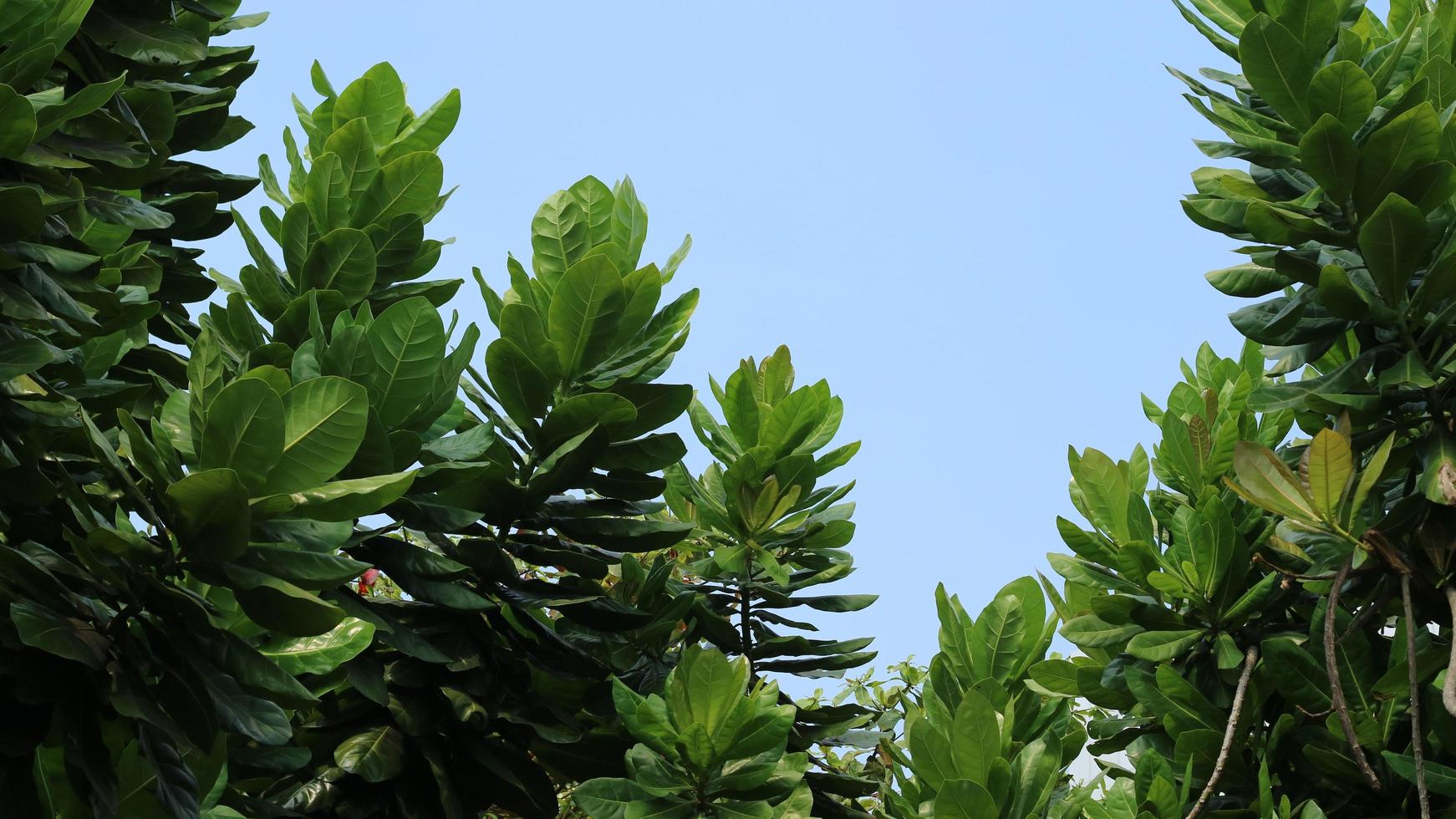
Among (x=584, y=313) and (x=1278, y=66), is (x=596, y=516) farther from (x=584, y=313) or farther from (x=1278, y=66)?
(x=1278, y=66)

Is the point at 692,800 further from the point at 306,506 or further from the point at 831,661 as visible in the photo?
the point at 306,506

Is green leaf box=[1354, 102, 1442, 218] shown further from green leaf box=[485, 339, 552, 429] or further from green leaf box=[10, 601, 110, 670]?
green leaf box=[10, 601, 110, 670]

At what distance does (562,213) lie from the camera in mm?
3127

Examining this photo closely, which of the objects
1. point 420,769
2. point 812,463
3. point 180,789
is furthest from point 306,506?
point 812,463

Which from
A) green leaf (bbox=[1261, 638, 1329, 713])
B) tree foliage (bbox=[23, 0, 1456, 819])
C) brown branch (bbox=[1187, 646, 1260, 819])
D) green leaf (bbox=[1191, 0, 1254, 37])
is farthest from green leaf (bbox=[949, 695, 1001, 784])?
green leaf (bbox=[1191, 0, 1254, 37])

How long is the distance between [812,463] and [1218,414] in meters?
0.96

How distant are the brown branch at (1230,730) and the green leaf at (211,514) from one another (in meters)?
1.70

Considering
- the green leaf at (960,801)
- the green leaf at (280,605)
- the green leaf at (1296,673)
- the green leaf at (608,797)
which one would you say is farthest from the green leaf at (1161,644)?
the green leaf at (280,605)

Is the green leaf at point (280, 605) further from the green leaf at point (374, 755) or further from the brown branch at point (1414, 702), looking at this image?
the brown branch at point (1414, 702)

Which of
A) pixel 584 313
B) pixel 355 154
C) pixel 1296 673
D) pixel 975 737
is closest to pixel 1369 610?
pixel 1296 673

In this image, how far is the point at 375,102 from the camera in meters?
3.29

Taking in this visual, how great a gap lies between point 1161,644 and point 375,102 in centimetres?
222

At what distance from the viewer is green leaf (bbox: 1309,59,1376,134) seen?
105 inches

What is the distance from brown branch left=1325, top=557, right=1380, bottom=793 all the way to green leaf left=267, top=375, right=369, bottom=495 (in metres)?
1.75
